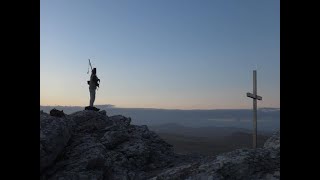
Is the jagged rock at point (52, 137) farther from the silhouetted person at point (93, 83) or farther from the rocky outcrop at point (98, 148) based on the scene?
the silhouetted person at point (93, 83)

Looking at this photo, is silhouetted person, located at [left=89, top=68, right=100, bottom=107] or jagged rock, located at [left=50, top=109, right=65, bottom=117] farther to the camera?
silhouetted person, located at [left=89, top=68, right=100, bottom=107]

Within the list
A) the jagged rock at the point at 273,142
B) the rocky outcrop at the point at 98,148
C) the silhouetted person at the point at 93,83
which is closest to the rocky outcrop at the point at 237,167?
the jagged rock at the point at 273,142

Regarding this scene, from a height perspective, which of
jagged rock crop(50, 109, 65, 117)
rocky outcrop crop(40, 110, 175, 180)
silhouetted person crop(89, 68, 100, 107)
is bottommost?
rocky outcrop crop(40, 110, 175, 180)

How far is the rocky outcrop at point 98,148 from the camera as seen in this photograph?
12555 millimetres

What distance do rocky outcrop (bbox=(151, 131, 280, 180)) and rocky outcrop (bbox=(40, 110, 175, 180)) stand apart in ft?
10.6

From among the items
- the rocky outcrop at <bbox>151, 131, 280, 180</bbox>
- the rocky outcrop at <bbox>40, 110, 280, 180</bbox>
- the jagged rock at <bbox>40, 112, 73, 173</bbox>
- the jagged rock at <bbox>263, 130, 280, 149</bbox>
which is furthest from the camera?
the jagged rock at <bbox>40, 112, 73, 173</bbox>

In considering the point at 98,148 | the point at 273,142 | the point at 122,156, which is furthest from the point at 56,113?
the point at 273,142

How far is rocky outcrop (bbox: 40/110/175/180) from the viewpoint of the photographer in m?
12.6

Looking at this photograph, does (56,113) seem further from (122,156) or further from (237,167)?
(237,167)

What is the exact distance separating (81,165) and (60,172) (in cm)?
69

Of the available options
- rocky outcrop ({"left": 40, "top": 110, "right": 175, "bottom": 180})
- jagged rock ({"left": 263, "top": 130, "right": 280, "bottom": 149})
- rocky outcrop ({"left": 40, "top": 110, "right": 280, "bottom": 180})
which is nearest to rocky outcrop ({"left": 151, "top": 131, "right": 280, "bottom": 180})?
rocky outcrop ({"left": 40, "top": 110, "right": 280, "bottom": 180})

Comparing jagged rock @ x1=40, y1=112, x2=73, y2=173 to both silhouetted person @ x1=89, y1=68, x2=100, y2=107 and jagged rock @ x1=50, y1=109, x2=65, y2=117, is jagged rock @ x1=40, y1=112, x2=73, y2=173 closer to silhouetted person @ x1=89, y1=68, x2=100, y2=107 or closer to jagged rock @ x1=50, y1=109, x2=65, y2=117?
jagged rock @ x1=50, y1=109, x2=65, y2=117
